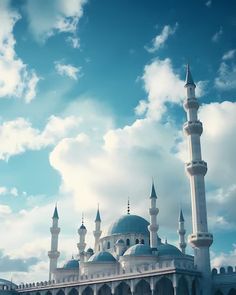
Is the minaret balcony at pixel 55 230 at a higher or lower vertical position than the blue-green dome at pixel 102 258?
higher

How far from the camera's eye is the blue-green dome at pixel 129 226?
54.0 metres

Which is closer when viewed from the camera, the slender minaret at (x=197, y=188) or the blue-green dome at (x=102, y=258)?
the slender minaret at (x=197, y=188)

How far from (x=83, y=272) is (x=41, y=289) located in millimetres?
5896

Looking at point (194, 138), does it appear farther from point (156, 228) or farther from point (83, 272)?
point (83, 272)

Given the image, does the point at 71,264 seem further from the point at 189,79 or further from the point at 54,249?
the point at 189,79

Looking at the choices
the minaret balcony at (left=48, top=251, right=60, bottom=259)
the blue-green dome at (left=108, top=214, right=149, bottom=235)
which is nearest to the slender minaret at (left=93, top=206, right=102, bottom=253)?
the blue-green dome at (left=108, top=214, right=149, bottom=235)

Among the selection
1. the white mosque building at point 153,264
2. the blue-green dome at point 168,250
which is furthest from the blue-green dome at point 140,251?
the blue-green dome at point 168,250

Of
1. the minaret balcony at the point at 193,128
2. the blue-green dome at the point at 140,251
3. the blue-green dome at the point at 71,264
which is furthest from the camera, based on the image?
the blue-green dome at the point at 71,264

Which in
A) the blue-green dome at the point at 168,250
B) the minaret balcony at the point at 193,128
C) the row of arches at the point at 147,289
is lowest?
the row of arches at the point at 147,289

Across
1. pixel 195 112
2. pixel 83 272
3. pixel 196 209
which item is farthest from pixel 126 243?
pixel 195 112

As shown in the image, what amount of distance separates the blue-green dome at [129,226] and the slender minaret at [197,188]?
15.0 m

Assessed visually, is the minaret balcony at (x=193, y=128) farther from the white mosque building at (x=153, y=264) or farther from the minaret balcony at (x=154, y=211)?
the minaret balcony at (x=154, y=211)

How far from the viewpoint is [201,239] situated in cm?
3841

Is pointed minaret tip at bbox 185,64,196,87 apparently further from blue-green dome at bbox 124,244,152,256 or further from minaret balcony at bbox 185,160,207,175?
blue-green dome at bbox 124,244,152,256
